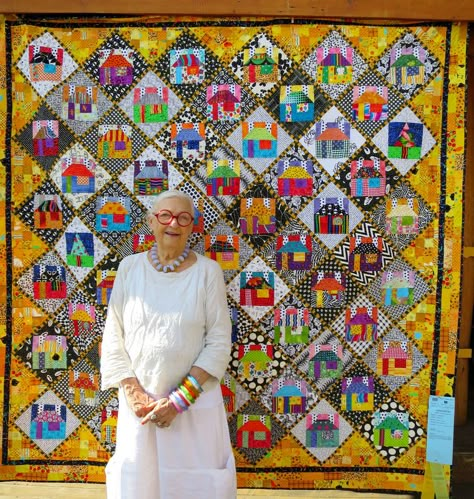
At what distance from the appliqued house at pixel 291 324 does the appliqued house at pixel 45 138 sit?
1513 millimetres

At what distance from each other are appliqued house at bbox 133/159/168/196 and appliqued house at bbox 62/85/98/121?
0.37 m

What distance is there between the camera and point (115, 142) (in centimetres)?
298

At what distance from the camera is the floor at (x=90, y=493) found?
3.00 m

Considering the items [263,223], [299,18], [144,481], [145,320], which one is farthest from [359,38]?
[144,481]

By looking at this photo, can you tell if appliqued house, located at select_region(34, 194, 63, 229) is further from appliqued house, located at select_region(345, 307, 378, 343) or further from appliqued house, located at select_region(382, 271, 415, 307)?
appliqued house, located at select_region(382, 271, 415, 307)

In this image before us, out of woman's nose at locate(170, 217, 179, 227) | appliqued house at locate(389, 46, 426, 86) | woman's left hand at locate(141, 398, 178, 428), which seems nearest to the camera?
woman's left hand at locate(141, 398, 178, 428)

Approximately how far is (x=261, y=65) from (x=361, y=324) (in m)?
1.49

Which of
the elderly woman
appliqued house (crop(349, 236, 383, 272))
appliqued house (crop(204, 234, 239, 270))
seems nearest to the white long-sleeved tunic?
the elderly woman

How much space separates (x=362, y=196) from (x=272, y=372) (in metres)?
1.08

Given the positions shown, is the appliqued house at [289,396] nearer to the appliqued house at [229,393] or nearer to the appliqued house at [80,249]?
the appliqued house at [229,393]

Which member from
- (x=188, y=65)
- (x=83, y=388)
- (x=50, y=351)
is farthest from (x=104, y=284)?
(x=188, y=65)

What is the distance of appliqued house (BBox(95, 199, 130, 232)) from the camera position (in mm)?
2998

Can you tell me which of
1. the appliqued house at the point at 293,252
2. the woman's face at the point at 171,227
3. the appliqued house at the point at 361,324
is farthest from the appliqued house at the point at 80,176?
the appliqued house at the point at 361,324

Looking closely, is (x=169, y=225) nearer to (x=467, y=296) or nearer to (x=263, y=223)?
(x=263, y=223)
